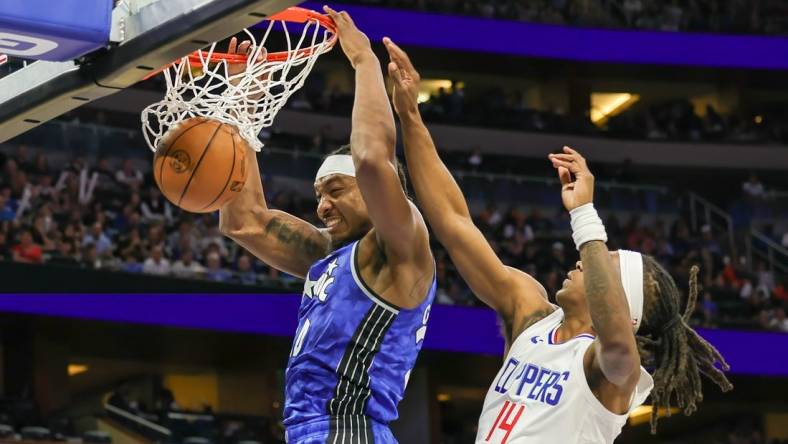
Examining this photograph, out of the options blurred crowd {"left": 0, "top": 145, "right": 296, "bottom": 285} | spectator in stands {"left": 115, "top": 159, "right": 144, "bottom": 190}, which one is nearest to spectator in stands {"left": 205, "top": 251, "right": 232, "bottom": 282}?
blurred crowd {"left": 0, "top": 145, "right": 296, "bottom": 285}

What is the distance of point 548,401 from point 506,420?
14cm

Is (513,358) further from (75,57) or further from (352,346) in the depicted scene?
(75,57)

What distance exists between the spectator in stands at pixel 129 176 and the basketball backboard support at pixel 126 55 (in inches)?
400

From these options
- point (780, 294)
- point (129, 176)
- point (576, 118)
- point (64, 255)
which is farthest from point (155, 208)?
point (576, 118)

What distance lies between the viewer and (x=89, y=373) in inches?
658

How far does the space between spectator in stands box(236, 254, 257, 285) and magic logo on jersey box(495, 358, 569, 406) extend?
31.8 ft

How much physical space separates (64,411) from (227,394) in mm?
3311

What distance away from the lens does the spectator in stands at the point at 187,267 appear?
13375 millimetres

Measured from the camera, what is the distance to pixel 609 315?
154 inches

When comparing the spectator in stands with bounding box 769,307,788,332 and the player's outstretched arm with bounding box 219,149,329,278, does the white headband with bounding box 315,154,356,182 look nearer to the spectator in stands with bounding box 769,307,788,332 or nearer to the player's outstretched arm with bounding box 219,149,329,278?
the player's outstretched arm with bounding box 219,149,329,278

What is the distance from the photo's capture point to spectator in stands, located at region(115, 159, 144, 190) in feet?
47.0

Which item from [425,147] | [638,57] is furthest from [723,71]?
[425,147]

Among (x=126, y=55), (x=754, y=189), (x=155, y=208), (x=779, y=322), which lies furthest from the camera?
(x=754, y=189)

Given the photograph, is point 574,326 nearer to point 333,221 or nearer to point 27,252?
point 333,221
